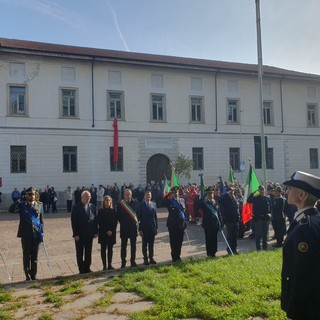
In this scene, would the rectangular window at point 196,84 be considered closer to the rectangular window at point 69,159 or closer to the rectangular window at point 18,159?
the rectangular window at point 69,159

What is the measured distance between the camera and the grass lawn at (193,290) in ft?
17.4

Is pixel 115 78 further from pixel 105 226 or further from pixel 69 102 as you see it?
pixel 105 226

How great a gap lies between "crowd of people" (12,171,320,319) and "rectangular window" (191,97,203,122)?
70.3 feet

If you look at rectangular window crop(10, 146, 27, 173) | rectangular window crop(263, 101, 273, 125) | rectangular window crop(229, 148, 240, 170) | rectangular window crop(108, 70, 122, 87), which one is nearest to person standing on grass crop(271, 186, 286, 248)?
rectangular window crop(10, 146, 27, 173)

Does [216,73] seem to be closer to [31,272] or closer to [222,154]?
[222,154]

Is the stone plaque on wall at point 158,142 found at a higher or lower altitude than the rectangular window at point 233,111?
lower

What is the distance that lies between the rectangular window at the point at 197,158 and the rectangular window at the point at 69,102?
33.4 feet

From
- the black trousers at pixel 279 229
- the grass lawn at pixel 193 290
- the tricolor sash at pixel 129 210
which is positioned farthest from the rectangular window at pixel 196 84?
the grass lawn at pixel 193 290

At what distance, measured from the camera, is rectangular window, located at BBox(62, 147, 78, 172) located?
2907 cm

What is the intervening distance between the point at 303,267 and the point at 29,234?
6.25 metres

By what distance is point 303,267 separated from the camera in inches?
115

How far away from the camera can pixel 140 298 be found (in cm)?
618

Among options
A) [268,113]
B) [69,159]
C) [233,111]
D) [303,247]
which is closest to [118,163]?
[69,159]

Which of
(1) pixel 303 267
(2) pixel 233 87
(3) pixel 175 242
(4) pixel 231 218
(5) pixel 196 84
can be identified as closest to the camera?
(1) pixel 303 267
